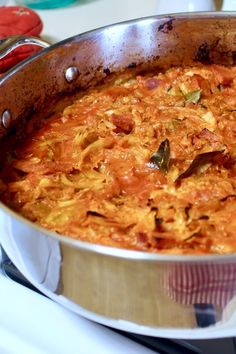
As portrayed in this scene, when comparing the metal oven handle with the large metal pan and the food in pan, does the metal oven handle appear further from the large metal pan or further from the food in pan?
the large metal pan

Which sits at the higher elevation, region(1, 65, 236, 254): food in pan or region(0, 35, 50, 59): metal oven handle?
region(0, 35, 50, 59): metal oven handle

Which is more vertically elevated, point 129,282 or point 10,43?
point 10,43

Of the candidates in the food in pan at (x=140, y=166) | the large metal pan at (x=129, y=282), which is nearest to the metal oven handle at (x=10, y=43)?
the food in pan at (x=140, y=166)

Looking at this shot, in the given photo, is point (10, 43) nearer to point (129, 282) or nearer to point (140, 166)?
point (140, 166)

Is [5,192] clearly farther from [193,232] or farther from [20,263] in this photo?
[193,232]

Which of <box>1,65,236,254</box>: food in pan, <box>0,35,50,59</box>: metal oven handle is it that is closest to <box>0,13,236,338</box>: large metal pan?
<box>1,65,236,254</box>: food in pan

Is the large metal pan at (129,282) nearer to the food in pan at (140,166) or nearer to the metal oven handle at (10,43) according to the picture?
the food in pan at (140,166)

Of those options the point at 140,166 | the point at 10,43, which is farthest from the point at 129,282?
the point at 10,43

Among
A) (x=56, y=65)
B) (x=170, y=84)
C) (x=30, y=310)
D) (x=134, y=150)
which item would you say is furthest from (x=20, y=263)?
(x=170, y=84)

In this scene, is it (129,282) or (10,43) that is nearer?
(129,282)
